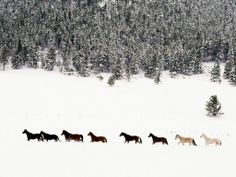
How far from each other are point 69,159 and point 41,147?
388 centimetres

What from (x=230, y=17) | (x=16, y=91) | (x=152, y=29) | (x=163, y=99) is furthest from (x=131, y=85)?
(x=230, y=17)

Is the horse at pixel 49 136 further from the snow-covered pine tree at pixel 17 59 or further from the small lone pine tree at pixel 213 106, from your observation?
the snow-covered pine tree at pixel 17 59

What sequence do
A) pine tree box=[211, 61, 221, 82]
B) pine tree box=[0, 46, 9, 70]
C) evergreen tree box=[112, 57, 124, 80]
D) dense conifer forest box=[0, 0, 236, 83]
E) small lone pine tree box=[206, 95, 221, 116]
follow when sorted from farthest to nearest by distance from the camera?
dense conifer forest box=[0, 0, 236, 83]
pine tree box=[0, 46, 9, 70]
evergreen tree box=[112, 57, 124, 80]
pine tree box=[211, 61, 221, 82]
small lone pine tree box=[206, 95, 221, 116]

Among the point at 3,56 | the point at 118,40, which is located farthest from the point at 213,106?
the point at 118,40

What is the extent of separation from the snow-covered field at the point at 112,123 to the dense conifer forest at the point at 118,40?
23.8ft

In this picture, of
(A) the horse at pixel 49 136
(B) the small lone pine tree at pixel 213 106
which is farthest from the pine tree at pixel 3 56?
(A) the horse at pixel 49 136

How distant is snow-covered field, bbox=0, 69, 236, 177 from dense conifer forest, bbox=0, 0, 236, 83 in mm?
7250

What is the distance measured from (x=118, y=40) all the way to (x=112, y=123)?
335 ft

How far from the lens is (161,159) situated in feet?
70.1

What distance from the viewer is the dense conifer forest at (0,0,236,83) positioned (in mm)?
125812

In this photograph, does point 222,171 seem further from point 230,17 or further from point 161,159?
point 230,17

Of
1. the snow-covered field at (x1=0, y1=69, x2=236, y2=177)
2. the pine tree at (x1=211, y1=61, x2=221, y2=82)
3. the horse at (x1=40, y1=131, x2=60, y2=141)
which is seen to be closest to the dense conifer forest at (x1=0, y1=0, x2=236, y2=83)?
the pine tree at (x1=211, y1=61, x2=221, y2=82)

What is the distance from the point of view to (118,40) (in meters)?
154

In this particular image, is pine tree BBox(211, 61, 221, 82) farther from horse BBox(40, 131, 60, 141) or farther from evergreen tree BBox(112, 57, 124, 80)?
horse BBox(40, 131, 60, 141)
